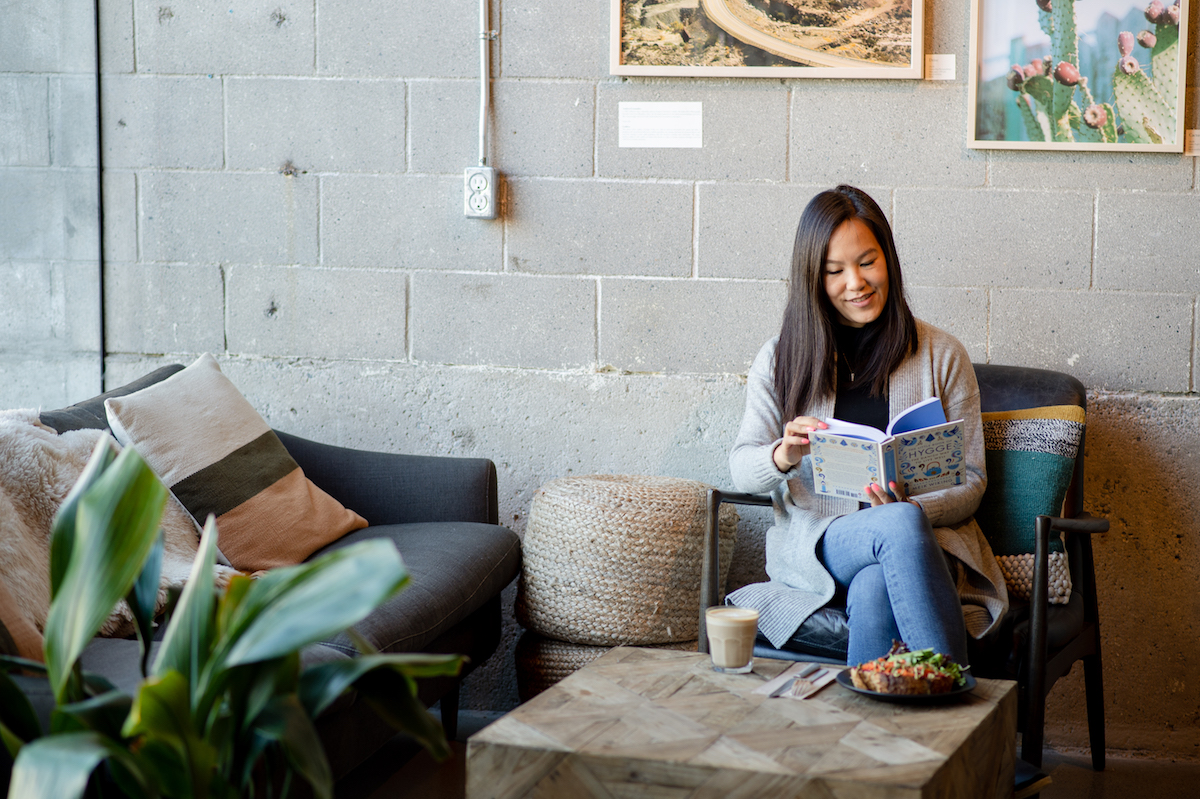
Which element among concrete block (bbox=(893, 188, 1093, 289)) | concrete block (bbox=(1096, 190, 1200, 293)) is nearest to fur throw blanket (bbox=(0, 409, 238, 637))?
concrete block (bbox=(893, 188, 1093, 289))

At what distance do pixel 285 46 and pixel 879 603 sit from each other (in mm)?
2086

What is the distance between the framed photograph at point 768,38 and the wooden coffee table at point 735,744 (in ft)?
5.28

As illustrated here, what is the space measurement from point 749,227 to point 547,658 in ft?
3.85

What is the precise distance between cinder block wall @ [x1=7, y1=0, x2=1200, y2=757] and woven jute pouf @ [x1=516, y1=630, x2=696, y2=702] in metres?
0.32

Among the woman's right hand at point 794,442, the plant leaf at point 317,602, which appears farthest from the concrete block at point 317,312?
the plant leaf at point 317,602

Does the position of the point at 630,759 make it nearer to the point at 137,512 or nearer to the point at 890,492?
the point at 137,512

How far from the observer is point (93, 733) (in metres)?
0.89

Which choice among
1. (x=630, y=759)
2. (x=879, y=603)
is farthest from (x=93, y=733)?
(x=879, y=603)

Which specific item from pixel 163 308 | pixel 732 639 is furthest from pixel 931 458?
pixel 163 308

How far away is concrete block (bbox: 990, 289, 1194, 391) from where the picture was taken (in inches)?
99.5

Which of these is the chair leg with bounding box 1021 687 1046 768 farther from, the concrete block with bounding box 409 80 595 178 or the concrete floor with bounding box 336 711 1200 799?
the concrete block with bounding box 409 80 595 178

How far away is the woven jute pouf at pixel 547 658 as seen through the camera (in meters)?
2.44

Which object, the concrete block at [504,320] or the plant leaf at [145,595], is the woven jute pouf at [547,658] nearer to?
the concrete block at [504,320]

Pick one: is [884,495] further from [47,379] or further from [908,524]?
[47,379]
